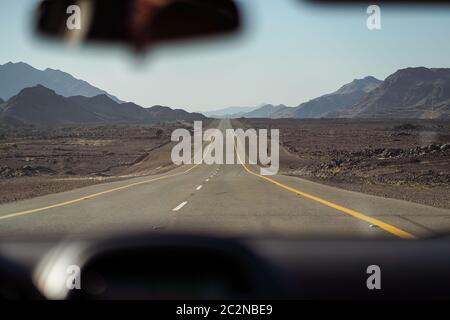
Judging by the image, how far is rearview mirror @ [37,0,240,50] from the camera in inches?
137

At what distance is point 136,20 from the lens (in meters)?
3.49

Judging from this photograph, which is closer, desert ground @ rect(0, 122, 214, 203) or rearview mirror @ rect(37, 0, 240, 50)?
rearview mirror @ rect(37, 0, 240, 50)

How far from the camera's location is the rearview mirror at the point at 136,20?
347cm

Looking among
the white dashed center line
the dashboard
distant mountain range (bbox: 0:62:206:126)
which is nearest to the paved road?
the white dashed center line

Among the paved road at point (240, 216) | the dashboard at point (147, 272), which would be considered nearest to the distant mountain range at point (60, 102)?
the paved road at point (240, 216)

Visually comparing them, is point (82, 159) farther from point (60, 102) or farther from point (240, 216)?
point (240, 216)

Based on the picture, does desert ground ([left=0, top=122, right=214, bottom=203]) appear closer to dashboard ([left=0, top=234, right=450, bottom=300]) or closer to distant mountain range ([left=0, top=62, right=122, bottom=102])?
distant mountain range ([left=0, top=62, right=122, bottom=102])

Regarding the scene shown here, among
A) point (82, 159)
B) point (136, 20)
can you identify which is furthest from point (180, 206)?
point (82, 159)

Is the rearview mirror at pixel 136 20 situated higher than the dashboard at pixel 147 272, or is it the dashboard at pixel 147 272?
the rearview mirror at pixel 136 20

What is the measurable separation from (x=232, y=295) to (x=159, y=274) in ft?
1.32

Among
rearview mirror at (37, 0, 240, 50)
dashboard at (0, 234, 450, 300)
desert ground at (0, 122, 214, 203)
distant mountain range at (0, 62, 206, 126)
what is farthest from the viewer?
desert ground at (0, 122, 214, 203)

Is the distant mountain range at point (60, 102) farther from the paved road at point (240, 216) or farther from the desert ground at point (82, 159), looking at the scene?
the desert ground at point (82, 159)
